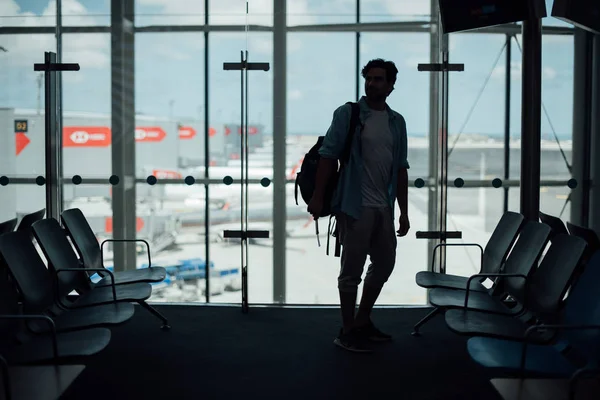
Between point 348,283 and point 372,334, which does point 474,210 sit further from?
point 348,283

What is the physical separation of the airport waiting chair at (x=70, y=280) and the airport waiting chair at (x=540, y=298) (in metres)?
1.89

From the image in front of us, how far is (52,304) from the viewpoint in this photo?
12.3 ft

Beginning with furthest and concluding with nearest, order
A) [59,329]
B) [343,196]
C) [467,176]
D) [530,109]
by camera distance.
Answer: [467,176] → [530,109] → [343,196] → [59,329]

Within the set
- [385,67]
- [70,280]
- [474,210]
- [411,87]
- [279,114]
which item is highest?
[411,87]

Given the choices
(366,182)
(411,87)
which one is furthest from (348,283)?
(411,87)

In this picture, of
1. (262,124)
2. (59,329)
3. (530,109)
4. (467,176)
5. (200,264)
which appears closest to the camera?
(59,329)

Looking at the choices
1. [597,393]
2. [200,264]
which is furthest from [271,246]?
[597,393]

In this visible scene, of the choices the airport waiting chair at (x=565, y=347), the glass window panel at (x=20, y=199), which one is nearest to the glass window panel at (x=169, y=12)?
the glass window panel at (x=20, y=199)

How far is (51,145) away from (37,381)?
3218mm

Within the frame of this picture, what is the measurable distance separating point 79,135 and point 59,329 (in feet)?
10.1

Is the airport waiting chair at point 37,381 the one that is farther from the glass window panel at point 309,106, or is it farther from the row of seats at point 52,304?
the glass window panel at point 309,106

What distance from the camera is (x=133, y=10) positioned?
591 cm

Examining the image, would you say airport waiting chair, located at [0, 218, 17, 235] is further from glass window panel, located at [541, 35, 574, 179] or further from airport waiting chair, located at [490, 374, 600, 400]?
glass window panel, located at [541, 35, 574, 179]

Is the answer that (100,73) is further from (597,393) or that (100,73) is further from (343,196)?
(597,393)
